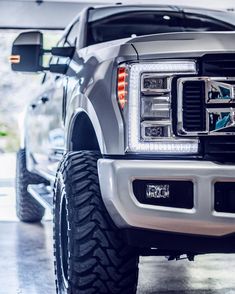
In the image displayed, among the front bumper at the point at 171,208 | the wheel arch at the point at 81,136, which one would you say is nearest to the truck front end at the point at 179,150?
the front bumper at the point at 171,208

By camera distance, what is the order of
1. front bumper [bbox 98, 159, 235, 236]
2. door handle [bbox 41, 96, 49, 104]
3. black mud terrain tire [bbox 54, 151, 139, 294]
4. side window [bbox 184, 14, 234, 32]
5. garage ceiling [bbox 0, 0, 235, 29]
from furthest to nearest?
garage ceiling [bbox 0, 0, 235, 29], door handle [bbox 41, 96, 49, 104], side window [bbox 184, 14, 234, 32], black mud terrain tire [bbox 54, 151, 139, 294], front bumper [bbox 98, 159, 235, 236]

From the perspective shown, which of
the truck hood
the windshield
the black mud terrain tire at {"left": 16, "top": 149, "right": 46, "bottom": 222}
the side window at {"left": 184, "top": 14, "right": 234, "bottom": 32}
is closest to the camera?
the truck hood

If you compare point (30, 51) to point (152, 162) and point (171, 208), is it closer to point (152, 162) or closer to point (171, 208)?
point (152, 162)

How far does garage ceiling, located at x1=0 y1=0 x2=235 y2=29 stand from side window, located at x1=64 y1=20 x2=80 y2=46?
9.66m

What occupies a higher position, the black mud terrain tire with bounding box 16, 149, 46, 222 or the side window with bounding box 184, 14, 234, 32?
the side window with bounding box 184, 14, 234, 32

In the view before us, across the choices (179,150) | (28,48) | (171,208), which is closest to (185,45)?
(179,150)

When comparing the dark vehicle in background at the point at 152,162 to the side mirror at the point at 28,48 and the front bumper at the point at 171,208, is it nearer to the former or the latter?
the front bumper at the point at 171,208

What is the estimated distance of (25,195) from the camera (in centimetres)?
559

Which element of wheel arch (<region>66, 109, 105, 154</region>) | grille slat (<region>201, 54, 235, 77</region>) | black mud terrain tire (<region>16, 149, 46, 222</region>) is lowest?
black mud terrain tire (<region>16, 149, 46, 222</region>)

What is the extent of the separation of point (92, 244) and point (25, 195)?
3.10 meters

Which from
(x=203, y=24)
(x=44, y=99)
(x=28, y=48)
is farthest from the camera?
(x=44, y=99)

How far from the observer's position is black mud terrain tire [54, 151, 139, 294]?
2.56 m

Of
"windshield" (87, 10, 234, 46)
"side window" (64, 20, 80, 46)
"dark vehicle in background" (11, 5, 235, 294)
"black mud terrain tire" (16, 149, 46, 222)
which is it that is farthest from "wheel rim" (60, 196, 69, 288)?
"black mud terrain tire" (16, 149, 46, 222)

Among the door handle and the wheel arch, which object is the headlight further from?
the door handle
